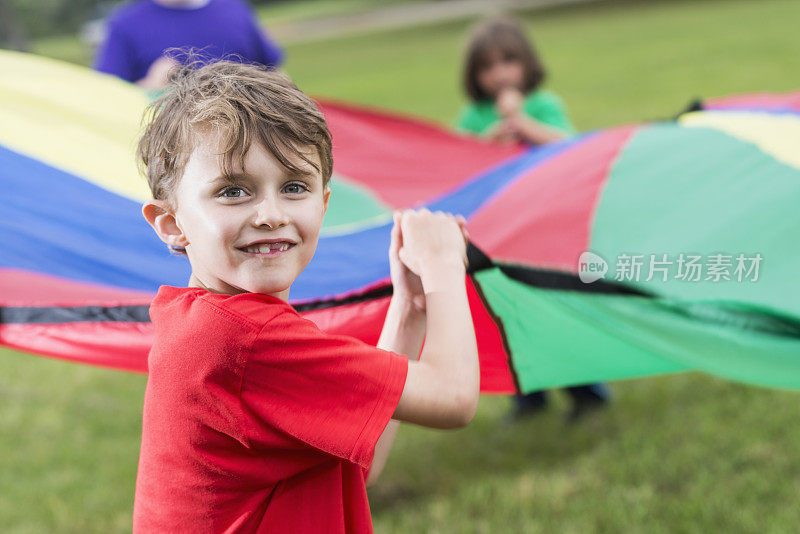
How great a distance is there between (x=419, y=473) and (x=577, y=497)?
55 cm

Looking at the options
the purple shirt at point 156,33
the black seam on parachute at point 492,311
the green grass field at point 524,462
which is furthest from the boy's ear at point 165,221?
the purple shirt at point 156,33

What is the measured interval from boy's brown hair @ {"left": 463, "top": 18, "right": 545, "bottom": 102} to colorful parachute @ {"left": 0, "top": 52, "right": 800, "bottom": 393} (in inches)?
37.5

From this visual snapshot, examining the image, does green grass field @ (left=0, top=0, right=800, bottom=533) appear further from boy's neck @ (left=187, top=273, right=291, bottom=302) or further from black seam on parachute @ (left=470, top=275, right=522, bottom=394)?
boy's neck @ (left=187, top=273, right=291, bottom=302)

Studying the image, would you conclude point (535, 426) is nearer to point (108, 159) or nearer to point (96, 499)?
point (96, 499)

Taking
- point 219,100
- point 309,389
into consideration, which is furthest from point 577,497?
point 219,100

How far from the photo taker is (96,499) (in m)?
2.83

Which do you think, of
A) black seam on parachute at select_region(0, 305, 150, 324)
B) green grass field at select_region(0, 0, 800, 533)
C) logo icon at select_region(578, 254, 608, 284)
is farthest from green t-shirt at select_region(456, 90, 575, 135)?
black seam on parachute at select_region(0, 305, 150, 324)

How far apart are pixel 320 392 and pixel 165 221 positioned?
0.31 m

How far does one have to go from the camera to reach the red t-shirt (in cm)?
95

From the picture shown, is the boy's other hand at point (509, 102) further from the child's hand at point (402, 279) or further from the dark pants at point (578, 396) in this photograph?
the child's hand at point (402, 279)

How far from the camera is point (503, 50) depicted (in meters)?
3.28

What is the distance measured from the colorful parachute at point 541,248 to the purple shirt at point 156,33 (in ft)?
1.96

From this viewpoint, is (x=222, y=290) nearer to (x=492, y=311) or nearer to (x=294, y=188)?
(x=294, y=188)

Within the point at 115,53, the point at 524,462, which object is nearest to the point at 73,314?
the point at 524,462
